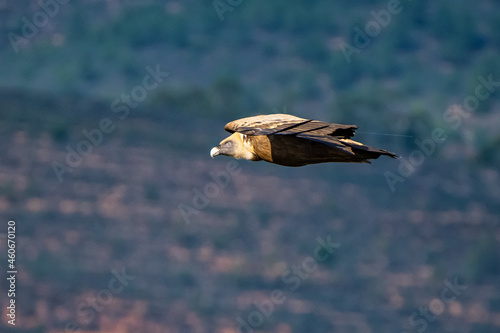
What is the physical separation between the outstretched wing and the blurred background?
18686 millimetres

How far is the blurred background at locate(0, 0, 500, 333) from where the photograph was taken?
37.5 meters

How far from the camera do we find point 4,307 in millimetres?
35875

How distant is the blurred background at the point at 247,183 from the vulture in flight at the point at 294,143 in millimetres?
18414

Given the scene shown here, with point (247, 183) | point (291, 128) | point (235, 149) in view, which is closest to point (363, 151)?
point (291, 128)

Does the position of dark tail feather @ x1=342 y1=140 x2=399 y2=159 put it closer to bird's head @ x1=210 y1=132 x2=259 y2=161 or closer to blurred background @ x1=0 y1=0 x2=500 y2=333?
bird's head @ x1=210 y1=132 x2=259 y2=161

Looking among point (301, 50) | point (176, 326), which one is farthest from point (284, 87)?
point (176, 326)

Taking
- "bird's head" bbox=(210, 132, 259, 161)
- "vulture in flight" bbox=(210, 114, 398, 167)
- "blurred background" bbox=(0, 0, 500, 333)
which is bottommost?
"blurred background" bbox=(0, 0, 500, 333)

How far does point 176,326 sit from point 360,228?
29.2 ft

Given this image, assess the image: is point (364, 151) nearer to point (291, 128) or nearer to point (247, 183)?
point (291, 128)

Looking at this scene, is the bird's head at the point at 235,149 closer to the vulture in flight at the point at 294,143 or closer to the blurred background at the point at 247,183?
the vulture in flight at the point at 294,143

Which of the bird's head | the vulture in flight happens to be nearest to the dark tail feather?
the vulture in flight

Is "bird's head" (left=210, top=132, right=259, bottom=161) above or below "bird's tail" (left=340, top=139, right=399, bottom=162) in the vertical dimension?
below

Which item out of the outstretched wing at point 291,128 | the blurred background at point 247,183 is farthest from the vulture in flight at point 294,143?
the blurred background at point 247,183

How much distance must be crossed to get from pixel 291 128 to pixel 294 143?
2.07ft
